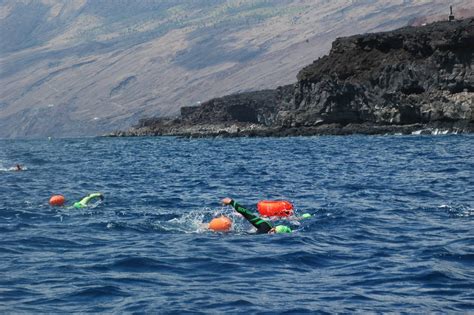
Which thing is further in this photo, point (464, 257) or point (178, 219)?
point (178, 219)

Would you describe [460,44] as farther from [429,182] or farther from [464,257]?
[464,257]

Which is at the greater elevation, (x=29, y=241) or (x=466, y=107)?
(x=29, y=241)

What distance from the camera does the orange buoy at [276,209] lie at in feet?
86.2

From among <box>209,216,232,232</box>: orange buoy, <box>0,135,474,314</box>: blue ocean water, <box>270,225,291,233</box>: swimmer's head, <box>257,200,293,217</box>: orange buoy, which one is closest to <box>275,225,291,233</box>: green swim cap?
<box>270,225,291,233</box>: swimmer's head

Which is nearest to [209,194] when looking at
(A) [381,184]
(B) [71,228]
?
(A) [381,184]

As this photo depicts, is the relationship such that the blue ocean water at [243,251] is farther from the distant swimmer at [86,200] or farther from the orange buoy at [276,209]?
the orange buoy at [276,209]

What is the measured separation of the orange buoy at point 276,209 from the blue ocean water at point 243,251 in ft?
2.85

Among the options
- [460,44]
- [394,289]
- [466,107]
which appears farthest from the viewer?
[460,44]

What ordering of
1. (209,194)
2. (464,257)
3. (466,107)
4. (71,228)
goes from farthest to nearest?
(466,107), (209,194), (71,228), (464,257)

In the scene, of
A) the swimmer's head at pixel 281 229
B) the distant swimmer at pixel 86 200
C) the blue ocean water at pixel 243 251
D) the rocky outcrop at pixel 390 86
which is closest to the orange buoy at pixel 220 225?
the blue ocean water at pixel 243 251

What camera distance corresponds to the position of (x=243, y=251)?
20.1m

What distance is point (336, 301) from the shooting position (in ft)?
48.6

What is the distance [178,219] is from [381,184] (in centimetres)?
1193

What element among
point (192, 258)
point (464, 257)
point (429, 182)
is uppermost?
point (192, 258)
